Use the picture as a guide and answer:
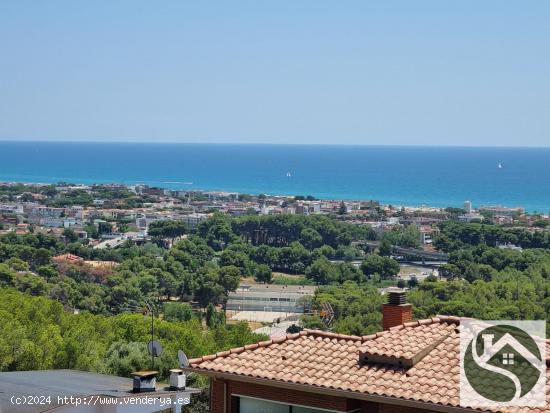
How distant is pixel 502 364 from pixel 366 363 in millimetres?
1142

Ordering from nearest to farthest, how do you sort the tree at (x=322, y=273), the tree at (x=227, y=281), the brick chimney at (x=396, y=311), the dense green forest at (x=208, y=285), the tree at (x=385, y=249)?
the brick chimney at (x=396, y=311)
the dense green forest at (x=208, y=285)
the tree at (x=227, y=281)
the tree at (x=322, y=273)
the tree at (x=385, y=249)

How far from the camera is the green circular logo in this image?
7.56 meters

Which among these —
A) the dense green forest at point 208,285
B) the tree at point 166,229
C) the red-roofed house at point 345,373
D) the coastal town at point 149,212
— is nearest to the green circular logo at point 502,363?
the red-roofed house at point 345,373

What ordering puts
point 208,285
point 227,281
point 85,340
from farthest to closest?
point 227,281, point 208,285, point 85,340

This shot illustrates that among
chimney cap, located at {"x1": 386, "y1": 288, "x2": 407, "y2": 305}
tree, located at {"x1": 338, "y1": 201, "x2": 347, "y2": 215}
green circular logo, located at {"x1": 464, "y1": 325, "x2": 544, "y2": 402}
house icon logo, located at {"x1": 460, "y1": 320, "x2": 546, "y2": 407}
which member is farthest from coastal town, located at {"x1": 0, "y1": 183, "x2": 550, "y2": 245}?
green circular logo, located at {"x1": 464, "y1": 325, "x2": 544, "y2": 402}

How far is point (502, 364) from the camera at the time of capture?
8031 mm

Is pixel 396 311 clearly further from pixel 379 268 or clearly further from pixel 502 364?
pixel 379 268

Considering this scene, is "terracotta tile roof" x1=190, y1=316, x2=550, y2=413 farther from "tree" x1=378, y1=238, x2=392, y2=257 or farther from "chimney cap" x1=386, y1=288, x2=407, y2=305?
"tree" x1=378, y1=238, x2=392, y2=257

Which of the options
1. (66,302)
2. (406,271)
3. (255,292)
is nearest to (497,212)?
(406,271)

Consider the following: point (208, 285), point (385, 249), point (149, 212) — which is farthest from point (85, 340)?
point (149, 212)

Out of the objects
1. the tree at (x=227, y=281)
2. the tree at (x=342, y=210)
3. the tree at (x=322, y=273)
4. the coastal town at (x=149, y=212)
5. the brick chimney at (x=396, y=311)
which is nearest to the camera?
the brick chimney at (x=396, y=311)

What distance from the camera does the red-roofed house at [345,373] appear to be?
770cm

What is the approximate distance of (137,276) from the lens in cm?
5197

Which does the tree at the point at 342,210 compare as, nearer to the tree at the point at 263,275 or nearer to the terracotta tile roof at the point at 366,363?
the tree at the point at 263,275
